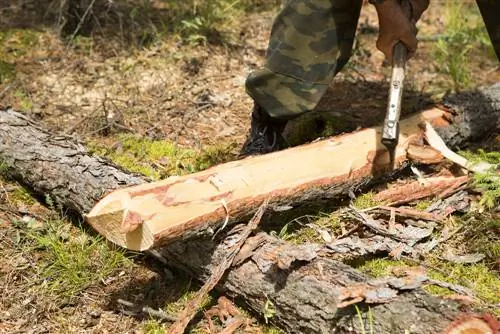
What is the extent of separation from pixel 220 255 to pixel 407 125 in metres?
1.60

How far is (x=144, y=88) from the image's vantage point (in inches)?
193

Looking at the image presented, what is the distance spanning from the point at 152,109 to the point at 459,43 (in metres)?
2.95

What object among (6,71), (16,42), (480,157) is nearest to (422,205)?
(480,157)

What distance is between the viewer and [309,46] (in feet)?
11.7

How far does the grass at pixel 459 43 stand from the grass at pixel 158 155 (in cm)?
216

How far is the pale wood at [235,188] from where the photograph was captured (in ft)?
8.83

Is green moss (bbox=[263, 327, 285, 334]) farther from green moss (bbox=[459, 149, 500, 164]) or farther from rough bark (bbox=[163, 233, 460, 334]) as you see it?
green moss (bbox=[459, 149, 500, 164])

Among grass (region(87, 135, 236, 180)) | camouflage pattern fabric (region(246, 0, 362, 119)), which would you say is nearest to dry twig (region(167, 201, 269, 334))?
camouflage pattern fabric (region(246, 0, 362, 119))

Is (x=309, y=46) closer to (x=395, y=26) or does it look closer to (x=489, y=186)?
(x=395, y=26)

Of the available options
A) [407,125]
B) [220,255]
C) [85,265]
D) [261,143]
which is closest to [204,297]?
[220,255]

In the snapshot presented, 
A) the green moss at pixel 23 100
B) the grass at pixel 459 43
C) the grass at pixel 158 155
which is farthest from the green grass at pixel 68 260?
the grass at pixel 459 43

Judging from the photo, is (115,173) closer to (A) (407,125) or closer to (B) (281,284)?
(B) (281,284)

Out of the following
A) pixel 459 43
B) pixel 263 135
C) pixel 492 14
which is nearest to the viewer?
pixel 492 14

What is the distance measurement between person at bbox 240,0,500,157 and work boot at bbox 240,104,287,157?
6.5 inches
